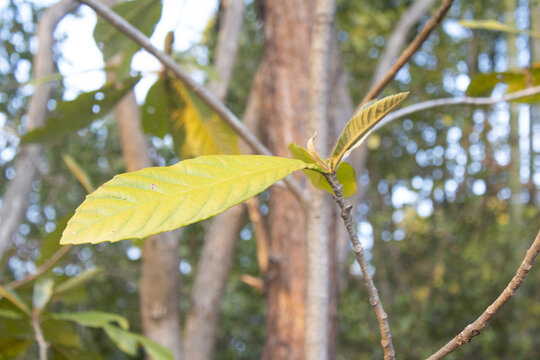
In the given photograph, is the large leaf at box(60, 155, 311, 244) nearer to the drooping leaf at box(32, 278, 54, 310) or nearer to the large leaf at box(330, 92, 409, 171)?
the large leaf at box(330, 92, 409, 171)

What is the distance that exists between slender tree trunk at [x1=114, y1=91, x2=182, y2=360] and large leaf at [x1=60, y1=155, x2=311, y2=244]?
142cm

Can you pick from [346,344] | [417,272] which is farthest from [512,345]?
[346,344]

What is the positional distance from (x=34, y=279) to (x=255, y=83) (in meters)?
1.26

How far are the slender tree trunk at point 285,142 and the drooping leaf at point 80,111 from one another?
0.65 meters

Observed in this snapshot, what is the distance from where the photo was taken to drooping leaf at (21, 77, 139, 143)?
928 millimetres

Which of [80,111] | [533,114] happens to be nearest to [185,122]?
[80,111]

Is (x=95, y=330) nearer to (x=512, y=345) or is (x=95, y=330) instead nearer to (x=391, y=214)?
(x=391, y=214)

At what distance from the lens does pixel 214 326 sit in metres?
1.95

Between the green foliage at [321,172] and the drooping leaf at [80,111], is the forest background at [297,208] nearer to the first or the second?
the drooping leaf at [80,111]

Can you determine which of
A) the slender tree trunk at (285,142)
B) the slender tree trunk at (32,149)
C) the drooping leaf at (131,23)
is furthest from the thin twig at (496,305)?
the slender tree trunk at (32,149)

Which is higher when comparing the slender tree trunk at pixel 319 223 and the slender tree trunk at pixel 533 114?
the slender tree trunk at pixel 533 114

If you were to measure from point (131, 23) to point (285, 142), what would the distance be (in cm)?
82

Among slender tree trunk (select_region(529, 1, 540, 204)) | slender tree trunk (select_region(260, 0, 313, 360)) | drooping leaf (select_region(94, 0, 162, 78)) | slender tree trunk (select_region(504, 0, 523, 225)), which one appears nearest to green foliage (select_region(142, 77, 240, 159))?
drooping leaf (select_region(94, 0, 162, 78))

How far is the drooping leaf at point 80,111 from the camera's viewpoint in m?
0.93
